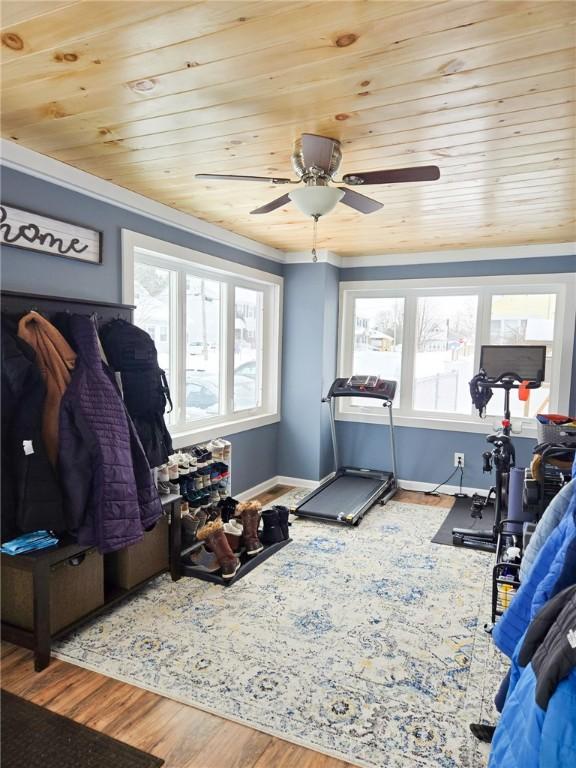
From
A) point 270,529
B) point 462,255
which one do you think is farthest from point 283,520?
point 462,255

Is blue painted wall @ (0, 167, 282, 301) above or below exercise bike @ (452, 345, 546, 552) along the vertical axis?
above

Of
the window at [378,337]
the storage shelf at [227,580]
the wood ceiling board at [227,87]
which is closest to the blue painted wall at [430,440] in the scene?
the window at [378,337]

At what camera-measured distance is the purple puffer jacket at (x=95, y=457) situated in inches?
91.9

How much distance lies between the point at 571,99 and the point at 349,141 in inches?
36.2

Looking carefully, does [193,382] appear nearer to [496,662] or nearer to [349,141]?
[349,141]

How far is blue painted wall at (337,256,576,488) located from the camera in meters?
4.67

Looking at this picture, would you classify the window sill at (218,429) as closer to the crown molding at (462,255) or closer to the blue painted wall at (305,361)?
the blue painted wall at (305,361)

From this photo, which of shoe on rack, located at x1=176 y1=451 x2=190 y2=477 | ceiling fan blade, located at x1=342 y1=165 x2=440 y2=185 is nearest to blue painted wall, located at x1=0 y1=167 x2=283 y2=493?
shoe on rack, located at x1=176 y1=451 x2=190 y2=477

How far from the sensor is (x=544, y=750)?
1.04 m

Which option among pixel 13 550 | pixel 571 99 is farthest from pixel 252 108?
pixel 13 550

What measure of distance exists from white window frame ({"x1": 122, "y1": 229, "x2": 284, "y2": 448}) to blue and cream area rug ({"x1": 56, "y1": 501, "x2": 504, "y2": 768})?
1.31 m

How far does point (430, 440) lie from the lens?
16.9 ft

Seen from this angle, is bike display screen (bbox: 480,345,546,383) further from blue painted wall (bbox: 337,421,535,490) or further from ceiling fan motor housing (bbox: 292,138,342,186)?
ceiling fan motor housing (bbox: 292,138,342,186)

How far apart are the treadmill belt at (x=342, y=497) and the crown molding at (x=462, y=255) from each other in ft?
7.42
